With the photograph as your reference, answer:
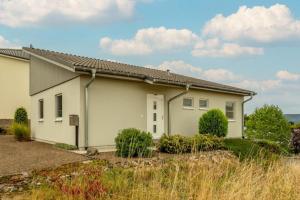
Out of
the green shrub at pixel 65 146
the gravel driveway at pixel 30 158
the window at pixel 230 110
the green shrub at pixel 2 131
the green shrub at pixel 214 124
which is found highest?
the window at pixel 230 110

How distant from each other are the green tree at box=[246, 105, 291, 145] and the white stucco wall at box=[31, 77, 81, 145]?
39.8 feet

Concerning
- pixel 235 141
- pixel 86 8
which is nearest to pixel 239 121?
pixel 235 141

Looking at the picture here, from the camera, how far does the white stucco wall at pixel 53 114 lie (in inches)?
635

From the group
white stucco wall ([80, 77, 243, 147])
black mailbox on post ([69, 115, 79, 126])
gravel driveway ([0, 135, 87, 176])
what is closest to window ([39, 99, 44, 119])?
gravel driveway ([0, 135, 87, 176])

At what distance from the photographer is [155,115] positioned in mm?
18672

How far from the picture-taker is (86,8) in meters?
13.9

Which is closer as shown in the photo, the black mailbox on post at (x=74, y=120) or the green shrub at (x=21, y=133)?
the black mailbox on post at (x=74, y=120)

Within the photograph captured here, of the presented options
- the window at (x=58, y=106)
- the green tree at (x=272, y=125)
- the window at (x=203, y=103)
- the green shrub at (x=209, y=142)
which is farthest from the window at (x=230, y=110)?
the window at (x=58, y=106)

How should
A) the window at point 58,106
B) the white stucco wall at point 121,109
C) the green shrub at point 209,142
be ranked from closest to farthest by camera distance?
the green shrub at point 209,142
the white stucco wall at point 121,109
the window at point 58,106

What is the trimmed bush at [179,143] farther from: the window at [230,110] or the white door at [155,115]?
the window at [230,110]

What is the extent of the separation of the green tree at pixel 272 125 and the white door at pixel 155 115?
24.7 feet

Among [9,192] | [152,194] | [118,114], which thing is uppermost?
[118,114]

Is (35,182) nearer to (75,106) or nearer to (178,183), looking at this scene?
(178,183)

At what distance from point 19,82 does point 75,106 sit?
1339cm
